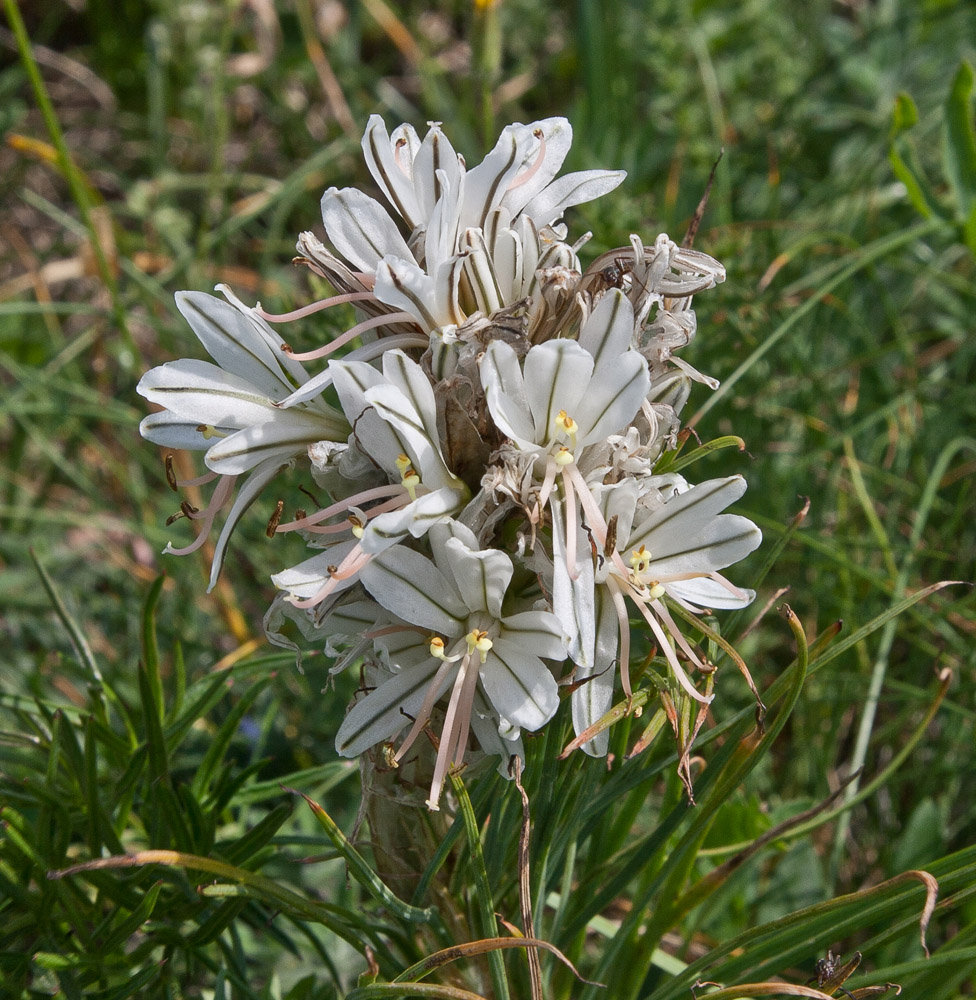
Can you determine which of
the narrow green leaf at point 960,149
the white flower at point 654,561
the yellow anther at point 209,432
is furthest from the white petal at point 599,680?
the narrow green leaf at point 960,149

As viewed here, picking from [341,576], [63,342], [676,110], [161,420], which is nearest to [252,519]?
[63,342]

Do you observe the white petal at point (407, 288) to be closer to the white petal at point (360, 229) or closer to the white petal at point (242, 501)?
the white petal at point (360, 229)

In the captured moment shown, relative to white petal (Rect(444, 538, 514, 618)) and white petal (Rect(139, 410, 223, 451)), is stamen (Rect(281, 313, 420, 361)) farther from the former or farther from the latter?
white petal (Rect(444, 538, 514, 618))

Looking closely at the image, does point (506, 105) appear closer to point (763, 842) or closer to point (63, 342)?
point (63, 342)

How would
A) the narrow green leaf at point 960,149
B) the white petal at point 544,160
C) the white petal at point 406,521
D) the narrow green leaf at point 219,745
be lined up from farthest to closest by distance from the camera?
the narrow green leaf at point 960,149
the narrow green leaf at point 219,745
the white petal at point 544,160
the white petal at point 406,521

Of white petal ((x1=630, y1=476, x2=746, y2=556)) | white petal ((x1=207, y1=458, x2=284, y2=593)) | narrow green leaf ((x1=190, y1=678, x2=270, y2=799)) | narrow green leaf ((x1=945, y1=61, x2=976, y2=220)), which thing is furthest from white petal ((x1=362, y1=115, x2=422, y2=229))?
narrow green leaf ((x1=945, y1=61, x2=976, y2=220))

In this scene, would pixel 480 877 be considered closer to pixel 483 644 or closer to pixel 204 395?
pixel 483 644

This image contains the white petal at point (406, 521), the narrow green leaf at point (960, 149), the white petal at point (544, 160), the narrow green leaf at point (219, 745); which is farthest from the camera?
the narrow green leaf at point (960, 149)
